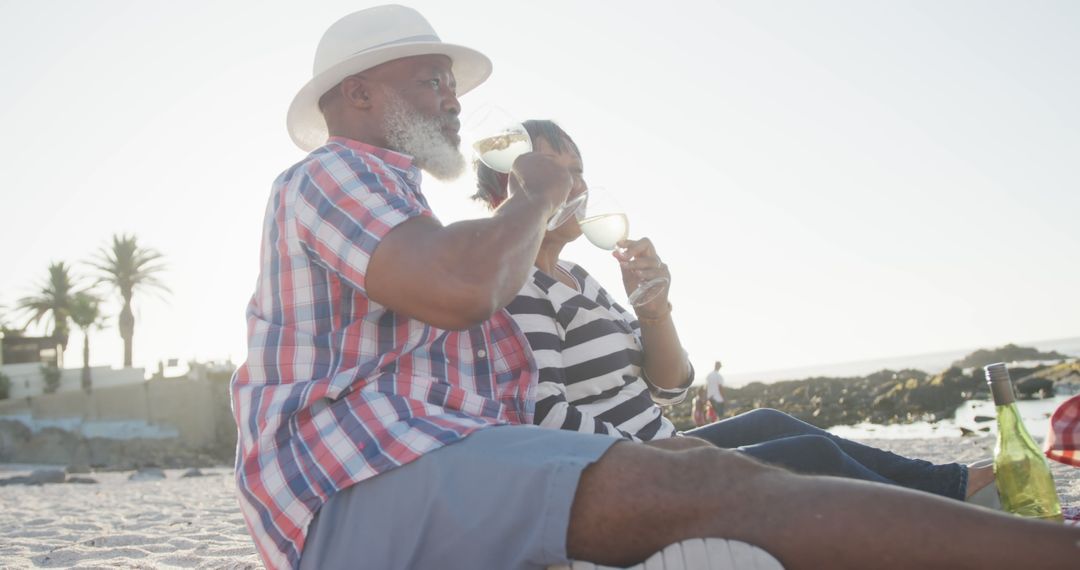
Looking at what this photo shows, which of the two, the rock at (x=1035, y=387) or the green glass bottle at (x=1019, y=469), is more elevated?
the green glass bottle at (x=1019, y=469)

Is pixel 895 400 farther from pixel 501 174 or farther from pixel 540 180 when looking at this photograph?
pixel 540 180

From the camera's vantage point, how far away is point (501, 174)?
344 centimetres

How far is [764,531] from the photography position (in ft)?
5.24

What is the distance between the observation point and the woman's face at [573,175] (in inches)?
123

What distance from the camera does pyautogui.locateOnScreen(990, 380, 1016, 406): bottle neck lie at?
2049 mm

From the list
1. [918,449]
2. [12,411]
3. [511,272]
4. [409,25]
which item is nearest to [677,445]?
[511,272]

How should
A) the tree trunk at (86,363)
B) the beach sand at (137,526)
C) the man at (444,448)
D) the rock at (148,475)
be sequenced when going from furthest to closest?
the tree trunk at (86,363), the rock at (148,475), the beach sand at (137,526), the man at (444,448)

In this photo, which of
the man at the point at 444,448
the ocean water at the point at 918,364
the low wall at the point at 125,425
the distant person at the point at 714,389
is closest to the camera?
the man at the point at 444,448

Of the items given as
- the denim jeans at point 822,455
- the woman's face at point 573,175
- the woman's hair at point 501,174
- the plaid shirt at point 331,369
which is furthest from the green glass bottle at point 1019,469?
the woman's hair at point 501,174

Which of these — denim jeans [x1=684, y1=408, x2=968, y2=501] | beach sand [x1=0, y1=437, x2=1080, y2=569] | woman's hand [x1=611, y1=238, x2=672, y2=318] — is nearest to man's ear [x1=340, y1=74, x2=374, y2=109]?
woman's hand [x1=611, y1=238, x2=672, y2=318]

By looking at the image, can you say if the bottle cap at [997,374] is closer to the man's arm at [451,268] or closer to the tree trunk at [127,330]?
the man's arm at [451,268]

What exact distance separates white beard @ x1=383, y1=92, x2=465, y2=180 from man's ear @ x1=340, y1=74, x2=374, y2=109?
82mm

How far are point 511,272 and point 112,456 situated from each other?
30490 millimetres

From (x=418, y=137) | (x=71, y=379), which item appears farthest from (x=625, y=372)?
(x=71, y=379)
